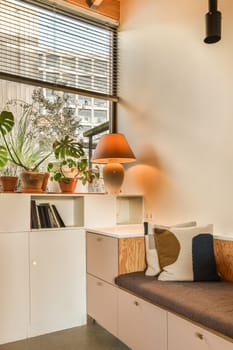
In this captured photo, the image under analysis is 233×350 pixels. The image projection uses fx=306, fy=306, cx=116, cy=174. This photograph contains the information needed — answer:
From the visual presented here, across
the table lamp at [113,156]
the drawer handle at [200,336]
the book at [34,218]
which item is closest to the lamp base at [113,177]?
the table lamp at [113,156]

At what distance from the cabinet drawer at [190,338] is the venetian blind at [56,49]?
7.53 feet

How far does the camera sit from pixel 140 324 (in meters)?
1.95

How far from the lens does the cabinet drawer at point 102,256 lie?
7.52ft

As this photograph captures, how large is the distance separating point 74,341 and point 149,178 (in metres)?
1.49

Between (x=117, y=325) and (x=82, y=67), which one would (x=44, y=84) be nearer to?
(x=82, y=67)

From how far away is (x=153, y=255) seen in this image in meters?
2.20

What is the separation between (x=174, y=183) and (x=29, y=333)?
1652mm

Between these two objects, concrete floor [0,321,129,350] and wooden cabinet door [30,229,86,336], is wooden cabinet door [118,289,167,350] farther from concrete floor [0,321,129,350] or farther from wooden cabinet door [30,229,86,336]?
wooden cabinet door [30,229,86,336]

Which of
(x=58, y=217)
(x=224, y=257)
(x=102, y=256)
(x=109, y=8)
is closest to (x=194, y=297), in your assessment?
(x=224, y=257)

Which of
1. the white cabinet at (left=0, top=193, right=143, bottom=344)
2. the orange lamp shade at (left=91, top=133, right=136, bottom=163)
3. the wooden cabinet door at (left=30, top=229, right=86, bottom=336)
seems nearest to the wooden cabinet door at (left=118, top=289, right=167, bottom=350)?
the white cabinet at (left=0, top=193, right=143, bottom=344)

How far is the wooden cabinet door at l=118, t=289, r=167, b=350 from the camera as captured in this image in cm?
177

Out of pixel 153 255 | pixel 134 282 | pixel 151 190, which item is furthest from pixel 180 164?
pixel 134 282

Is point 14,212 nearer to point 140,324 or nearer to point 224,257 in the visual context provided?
point 140,324

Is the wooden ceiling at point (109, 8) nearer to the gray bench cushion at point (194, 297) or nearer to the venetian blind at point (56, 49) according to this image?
the venetian blind at point (56, 49)
